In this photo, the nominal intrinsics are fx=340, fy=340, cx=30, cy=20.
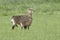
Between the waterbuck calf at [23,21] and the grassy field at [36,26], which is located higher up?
the waterbuck calf at [23,21]

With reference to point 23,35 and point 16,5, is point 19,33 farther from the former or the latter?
point 16,5

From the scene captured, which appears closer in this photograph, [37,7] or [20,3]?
[37,7]

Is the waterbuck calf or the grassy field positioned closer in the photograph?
the grassy field

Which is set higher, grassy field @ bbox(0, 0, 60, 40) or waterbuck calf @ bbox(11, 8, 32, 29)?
waterbuck calf @ bbox(11, 8, 32, 29)

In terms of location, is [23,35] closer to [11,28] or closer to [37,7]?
[11,28]

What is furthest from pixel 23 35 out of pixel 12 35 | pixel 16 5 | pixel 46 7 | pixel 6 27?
pixel 16 5

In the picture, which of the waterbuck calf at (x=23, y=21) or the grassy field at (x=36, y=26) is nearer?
the grassy field at (x=36, y=26)

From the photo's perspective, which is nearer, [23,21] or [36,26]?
[23,21]

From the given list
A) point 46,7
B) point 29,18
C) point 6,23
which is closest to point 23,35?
point 29,18

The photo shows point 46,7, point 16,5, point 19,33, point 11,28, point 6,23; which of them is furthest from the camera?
point 16,5

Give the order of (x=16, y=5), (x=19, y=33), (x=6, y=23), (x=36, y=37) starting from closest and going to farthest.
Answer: (x=36, y=37) < (x=19, y=33) < (x=6, y=23) < (x=16, y=5)

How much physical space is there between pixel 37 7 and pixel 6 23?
7.62 m

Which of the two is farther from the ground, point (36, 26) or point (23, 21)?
point (23, 21)

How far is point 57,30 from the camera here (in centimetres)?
1433
